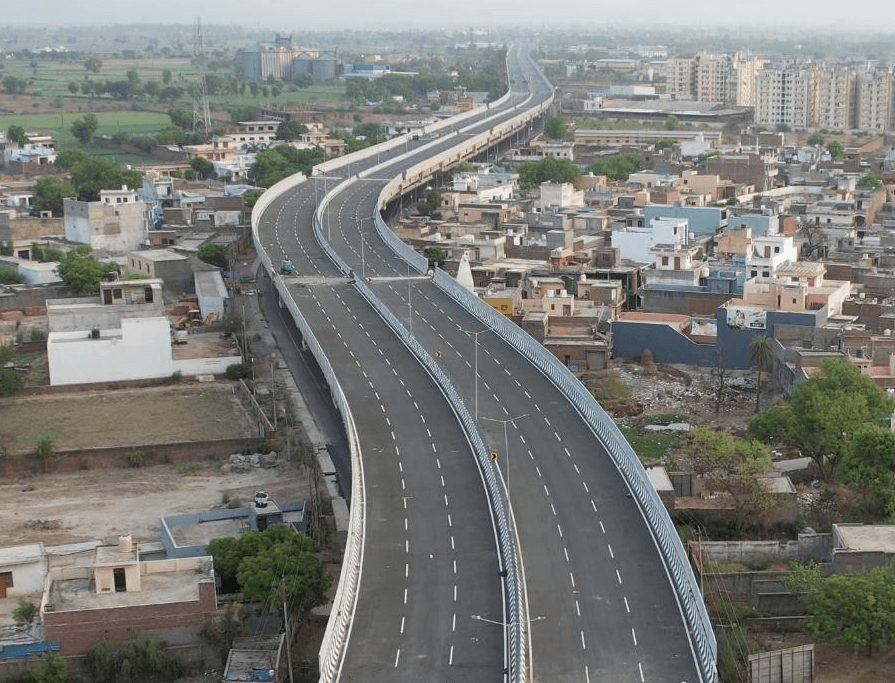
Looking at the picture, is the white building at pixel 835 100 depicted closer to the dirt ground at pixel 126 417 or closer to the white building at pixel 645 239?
the white building at pixel 645 239

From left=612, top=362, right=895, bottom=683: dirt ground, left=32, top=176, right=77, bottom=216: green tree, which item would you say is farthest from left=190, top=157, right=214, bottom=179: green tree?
left=612, top=362, right=895, bottom=683: dirt ground

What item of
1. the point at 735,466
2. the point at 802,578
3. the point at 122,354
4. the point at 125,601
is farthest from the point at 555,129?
the point at 125,601

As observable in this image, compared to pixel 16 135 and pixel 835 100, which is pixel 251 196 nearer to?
pixel 16 135

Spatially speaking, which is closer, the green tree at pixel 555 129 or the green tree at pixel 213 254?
the green tree at pixel 213 254

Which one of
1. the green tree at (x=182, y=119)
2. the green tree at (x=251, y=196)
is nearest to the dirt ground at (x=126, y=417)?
the green tree at (x=251, y=196)

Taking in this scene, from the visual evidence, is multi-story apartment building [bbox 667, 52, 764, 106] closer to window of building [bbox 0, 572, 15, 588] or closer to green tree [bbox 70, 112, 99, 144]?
green tree [bbox 70, 112, 99, 144]

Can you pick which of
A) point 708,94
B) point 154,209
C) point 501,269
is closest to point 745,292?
point 501,269
